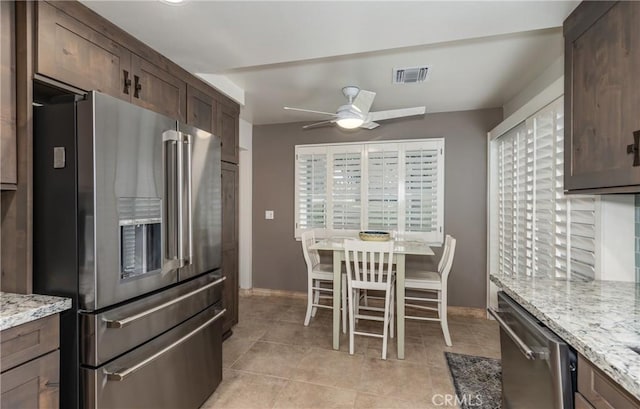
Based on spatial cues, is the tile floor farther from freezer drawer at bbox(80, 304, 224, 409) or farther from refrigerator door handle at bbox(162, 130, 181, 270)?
refrigerator door handle at bbox(162, 130, 181, 270)

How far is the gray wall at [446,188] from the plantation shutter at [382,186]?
0.21 m

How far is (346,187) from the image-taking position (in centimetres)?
399

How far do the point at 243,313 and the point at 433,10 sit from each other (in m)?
3.45

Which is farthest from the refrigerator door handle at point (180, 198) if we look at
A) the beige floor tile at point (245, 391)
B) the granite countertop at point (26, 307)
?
the beige floor tile at point (245, 391)

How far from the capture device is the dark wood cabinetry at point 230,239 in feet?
9.55

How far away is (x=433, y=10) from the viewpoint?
1.59 metres

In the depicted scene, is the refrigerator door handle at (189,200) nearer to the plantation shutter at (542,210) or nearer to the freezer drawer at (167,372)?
the freezer drawer at (167,372)

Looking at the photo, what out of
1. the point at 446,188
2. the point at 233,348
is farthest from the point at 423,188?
the point at 233,348

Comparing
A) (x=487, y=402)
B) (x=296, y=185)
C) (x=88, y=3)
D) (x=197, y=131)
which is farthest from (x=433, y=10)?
(x=296, y=185)

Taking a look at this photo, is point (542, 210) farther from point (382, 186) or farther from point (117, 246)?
point (117, 246)

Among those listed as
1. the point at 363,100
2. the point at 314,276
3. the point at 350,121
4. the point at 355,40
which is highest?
the point at 355,40

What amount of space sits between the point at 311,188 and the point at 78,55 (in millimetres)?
2865

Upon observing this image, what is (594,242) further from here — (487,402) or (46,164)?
(46,164)

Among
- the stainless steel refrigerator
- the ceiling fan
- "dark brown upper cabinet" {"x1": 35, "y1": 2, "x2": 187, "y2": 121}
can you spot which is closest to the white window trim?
the ceiling fan
